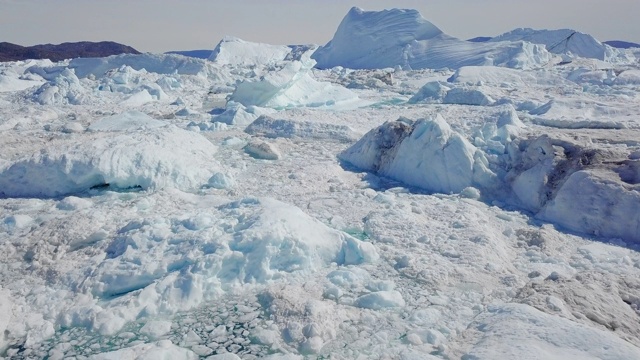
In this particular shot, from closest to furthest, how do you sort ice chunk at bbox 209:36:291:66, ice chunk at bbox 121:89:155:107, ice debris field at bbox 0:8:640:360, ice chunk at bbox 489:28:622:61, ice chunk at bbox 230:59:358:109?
ice debris field at bbox 0:8:640:360 < ice chunk at bbox 230:59:358:109 < ice chunk at bbox 121:89:155:107 < ice chunk at bbox 489:28:622:61 < ice chunk at bbox 209:36:291:66

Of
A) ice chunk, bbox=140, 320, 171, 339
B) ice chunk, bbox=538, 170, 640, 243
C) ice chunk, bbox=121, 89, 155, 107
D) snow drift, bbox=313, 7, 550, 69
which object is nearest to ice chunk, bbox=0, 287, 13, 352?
ice chunk, bbox=140, 320, 171, 339

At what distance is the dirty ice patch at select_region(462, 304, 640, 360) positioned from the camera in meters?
2.52

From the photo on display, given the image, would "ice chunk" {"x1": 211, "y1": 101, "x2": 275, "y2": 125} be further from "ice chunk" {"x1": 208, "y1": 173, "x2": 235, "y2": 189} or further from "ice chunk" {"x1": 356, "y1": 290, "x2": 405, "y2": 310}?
"ice chunk" {"x1": 356, "y1": 290, "x2": 405, "y2": 310}

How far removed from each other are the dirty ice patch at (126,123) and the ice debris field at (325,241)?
0.08 metres

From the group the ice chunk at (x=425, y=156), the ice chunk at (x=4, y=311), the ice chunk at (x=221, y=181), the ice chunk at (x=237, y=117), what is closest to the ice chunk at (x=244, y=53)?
the ice chunk at (x=237, y=117)

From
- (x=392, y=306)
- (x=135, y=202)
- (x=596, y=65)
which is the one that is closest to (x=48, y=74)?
(x=135, y=202)

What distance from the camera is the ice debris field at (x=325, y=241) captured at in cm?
288

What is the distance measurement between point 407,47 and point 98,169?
72.6 ft

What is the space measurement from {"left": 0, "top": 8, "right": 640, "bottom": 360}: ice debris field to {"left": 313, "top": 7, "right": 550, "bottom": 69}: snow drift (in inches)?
576

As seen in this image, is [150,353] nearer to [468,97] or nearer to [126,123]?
[126,123]

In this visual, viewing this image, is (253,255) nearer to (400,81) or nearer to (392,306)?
(392,306)

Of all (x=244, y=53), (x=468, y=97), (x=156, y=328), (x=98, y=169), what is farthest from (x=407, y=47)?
(x=156, y=328)

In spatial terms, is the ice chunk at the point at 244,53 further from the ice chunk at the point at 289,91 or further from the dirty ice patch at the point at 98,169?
the dirty ice patch at the point at 98,169

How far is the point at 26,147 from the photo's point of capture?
640cm
